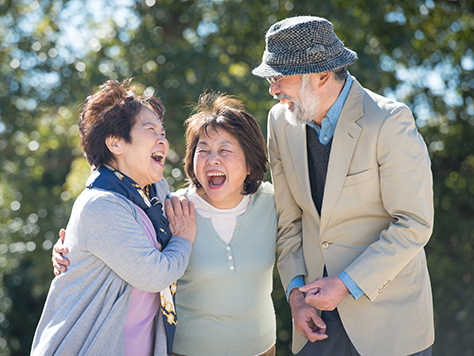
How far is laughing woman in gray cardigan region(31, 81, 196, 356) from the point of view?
1954 millimetres

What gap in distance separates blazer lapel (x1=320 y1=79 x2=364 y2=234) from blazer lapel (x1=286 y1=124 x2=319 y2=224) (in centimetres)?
11

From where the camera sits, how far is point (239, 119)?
2557 mm

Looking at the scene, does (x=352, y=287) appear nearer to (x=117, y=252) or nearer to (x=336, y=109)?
(x=336, y=109)

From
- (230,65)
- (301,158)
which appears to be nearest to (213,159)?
(301,158)

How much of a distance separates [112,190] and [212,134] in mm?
647

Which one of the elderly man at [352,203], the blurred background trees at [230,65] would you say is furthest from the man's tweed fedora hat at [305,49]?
the blurred background trees at [230,65]

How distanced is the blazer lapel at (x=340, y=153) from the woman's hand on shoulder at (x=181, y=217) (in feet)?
2.12

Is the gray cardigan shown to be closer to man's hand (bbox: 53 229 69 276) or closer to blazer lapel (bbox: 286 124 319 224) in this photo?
man's hand (bbox: 53 229 69 276)

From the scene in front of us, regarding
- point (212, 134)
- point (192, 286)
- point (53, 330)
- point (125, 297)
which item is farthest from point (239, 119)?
point (53, 330)

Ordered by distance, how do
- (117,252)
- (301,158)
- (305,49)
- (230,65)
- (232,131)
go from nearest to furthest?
1. (117,252)
2. (305,49)
3. (301,158)
4. (232,131)
5. (230,65)

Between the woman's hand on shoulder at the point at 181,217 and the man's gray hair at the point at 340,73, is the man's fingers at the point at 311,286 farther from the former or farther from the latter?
the man's gray hair at the point at 340,73

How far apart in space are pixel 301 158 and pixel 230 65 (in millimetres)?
4250

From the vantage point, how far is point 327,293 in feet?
6.98

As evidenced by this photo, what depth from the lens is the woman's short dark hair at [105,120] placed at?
2.22m
